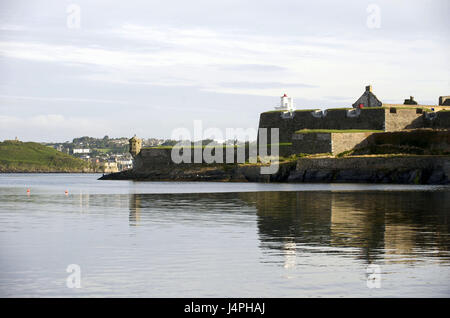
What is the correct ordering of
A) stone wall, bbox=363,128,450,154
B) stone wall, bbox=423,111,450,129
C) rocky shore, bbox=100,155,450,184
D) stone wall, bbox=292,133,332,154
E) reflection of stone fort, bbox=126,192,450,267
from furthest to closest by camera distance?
stone wall, bbox=423,111,450,129 < stone wall, bbox=292,133,332,154 < stone wall, bbox=363,128,450,154 < rocky shore, bbox=100,155,450,184 < reflection of stone fort, bbox=126,192,450,267

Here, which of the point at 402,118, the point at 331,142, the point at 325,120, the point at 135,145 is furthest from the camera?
the point at 135,145

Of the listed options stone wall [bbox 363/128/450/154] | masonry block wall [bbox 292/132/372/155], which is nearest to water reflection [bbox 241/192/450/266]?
stone wall [bbox 363/128/450/154]

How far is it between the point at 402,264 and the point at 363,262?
0.60 metres

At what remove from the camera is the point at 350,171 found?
60062mm

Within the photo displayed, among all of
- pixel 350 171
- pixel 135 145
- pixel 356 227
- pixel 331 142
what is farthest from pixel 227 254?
pixel 135 145

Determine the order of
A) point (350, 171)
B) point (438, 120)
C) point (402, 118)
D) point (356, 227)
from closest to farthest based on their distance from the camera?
point (356, 227)
point (350, 171)
point (438, 120)
point (402, 118)

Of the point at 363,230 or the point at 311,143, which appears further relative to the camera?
the point at 311,143

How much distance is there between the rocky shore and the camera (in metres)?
55.0

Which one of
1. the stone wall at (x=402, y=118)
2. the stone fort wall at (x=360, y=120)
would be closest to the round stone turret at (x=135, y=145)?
the stone fort wall at (x=360, y=120)

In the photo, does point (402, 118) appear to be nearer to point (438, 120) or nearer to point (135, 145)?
point (438, 120)

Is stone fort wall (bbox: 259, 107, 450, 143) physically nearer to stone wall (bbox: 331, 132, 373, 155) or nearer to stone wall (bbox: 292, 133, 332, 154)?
stone wall (bbox: 331, 132, 373, 155)

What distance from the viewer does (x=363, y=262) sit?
11242mm
